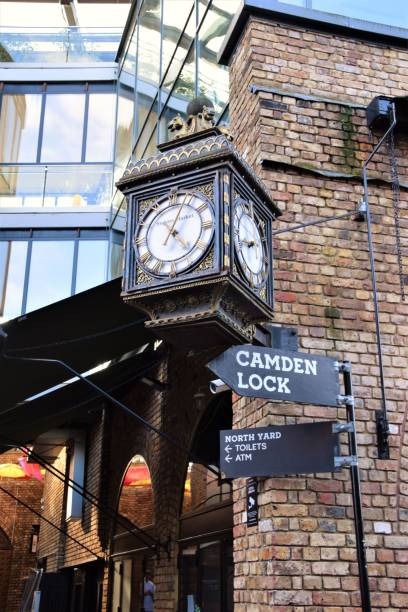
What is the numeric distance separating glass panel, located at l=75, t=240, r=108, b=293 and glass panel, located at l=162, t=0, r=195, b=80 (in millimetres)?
4114

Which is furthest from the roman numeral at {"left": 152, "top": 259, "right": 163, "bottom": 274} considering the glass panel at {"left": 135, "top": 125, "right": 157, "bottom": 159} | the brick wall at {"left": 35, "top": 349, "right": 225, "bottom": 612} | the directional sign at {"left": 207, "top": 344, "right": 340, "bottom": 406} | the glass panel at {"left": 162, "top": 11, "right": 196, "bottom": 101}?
the glass panel at {"left": 135, "top": 125, "right": 157, "bottom": 159}

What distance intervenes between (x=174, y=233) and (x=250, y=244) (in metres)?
0.42

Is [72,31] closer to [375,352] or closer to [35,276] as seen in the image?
[35,276]

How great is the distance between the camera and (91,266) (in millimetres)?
12734

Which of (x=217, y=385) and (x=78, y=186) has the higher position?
(x=78, y=186)

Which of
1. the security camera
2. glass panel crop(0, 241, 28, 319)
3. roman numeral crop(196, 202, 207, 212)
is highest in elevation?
glass panel crop(0, 241, 28, 319)

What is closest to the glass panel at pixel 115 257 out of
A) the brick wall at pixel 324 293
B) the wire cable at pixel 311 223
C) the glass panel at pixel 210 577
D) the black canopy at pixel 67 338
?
the black canopy at pixel 67 338

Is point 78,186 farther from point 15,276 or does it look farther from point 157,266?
point 157,266

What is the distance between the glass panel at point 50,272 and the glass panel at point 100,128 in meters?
1.96

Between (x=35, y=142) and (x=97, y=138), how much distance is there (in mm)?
1328

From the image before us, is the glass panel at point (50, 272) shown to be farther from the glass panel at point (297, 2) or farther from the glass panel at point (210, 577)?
the glass panel at point (297, 2)

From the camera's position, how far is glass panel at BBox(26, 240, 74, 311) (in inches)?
503

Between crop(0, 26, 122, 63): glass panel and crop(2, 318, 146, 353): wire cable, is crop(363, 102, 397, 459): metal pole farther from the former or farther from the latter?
crop(0, 26, 122, 63): glass panel

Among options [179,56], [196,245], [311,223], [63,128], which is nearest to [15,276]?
→ [63,128]
